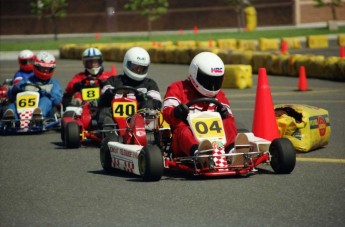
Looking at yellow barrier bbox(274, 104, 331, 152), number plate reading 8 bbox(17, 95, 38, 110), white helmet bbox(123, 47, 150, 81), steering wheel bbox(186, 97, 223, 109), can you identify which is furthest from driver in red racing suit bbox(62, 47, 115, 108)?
steering wheel bbox(186, 97, 223, 109)

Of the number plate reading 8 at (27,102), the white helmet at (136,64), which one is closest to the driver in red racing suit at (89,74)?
Answer: the number plate reading 8 at (27,102)

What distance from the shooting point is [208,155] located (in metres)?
8.85

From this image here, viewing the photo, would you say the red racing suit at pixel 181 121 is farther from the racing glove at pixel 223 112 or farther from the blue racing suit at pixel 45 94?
the blue racing suit at pixel 45 94

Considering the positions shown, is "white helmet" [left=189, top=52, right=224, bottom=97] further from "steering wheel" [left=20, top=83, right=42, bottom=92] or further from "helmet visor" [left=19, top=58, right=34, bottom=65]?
"helmet visor" [left=19, top=58, right=34, bottom=65]

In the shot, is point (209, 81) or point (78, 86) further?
point (78, 86)

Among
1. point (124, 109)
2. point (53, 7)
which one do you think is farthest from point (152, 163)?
point (53, 7)

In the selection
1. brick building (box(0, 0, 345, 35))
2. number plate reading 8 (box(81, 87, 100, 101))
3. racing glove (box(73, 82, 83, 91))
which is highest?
racing glove (box(73, 82, 83, 91))

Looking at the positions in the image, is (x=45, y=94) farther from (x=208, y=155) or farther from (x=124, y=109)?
(x=208, y=155)

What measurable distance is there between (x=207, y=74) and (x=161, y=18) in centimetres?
5319

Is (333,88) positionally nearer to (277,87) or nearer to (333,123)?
(277,87)

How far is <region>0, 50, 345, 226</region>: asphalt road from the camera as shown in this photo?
7.10m

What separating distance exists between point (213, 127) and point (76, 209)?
217 centimetres

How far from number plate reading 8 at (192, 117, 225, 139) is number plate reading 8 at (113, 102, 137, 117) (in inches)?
115

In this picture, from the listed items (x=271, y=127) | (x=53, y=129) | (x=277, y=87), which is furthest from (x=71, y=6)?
(x=271, y=127)
